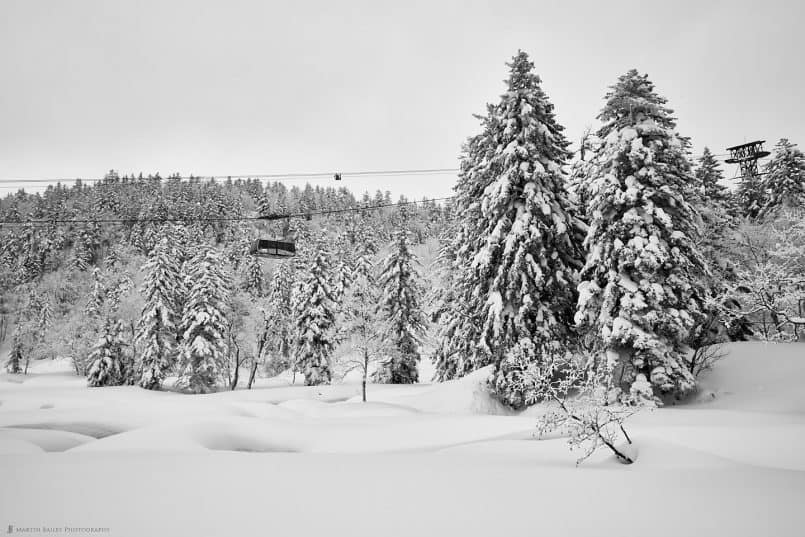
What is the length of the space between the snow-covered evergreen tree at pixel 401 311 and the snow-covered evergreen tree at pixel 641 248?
681 inches

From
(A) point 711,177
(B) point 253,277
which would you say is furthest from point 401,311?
(B) point 253,277

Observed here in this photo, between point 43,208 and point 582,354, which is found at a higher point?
point 43,208

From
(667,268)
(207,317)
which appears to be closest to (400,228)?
(207,317)

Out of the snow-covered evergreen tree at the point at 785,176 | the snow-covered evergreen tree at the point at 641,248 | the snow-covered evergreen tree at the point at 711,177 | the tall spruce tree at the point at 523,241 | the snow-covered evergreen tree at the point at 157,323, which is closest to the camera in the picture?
the snow-covered evergreen tree at the point at 641,248

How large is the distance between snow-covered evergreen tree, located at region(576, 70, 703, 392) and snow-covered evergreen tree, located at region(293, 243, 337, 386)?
23918mm

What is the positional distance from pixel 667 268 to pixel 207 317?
110 feet

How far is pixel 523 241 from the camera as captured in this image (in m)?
18.3

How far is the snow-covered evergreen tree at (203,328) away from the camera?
35.7 metres

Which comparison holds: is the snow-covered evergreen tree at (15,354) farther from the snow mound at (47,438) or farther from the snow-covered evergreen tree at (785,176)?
the snow-covered evergreen tree at (785,176)

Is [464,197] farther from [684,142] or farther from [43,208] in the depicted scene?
[43,208]

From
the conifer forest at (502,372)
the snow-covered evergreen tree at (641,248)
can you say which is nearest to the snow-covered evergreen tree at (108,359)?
the conifer forest at (502,372)

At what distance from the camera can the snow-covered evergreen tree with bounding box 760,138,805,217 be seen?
30.9 meters

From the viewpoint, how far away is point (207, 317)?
1401 inches

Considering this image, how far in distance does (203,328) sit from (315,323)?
379 inches
